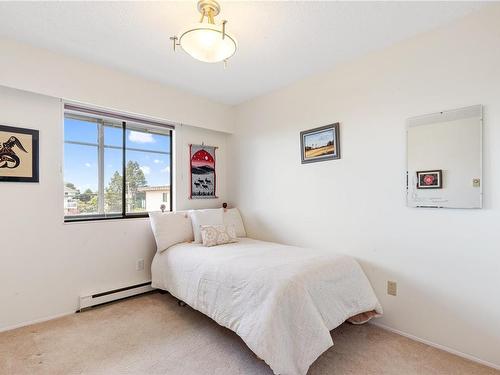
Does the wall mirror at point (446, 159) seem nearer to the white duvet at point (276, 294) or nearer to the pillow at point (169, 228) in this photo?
the white duvet at point (276, 294)

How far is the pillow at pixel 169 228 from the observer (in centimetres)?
291

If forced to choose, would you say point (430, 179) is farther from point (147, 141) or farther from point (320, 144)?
point (147, 141)

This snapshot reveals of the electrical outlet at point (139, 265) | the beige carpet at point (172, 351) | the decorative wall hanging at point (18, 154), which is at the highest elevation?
the decorative wall hanging at point (18, 154)

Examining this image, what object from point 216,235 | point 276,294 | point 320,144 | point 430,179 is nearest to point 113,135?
point 216,235

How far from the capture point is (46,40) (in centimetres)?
219

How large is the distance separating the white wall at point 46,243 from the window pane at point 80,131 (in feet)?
0.73

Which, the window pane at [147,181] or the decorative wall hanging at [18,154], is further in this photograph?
the window pane at [147,181]

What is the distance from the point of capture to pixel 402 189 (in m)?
2.20

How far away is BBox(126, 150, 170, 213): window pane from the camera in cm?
314

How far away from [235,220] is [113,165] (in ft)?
5.24

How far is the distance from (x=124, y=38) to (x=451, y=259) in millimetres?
3039

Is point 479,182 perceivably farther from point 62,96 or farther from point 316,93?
point 62,96

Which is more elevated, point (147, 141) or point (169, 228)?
point (147, 141)

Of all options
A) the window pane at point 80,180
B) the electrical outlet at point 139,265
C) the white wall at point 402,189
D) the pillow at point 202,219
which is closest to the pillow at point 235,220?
the pillow at point 202,219
